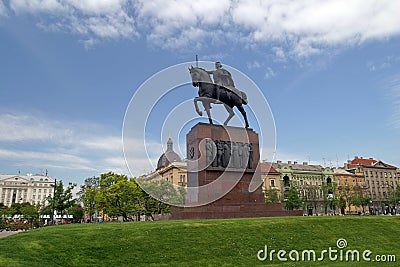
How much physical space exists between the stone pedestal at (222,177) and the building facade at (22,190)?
418ft

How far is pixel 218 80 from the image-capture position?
2347 centimetres

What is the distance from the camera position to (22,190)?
13850 centimetres

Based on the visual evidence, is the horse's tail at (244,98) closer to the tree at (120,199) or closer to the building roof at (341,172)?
the tree at (120,199)

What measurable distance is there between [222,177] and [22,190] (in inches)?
5540

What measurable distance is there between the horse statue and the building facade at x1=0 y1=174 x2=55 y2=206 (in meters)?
127

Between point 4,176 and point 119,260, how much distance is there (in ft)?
530

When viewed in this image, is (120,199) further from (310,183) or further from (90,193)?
A: (310,183)

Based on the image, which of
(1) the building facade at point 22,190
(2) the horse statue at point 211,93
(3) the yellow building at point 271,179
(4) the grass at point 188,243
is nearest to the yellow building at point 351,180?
(3) the yellow building at point 271,179

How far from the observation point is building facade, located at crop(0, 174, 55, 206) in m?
134

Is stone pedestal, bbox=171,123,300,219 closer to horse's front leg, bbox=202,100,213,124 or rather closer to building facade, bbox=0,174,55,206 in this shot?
horse's front leg, bbox=202,100,213,124

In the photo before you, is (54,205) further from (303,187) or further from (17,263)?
(303,187)

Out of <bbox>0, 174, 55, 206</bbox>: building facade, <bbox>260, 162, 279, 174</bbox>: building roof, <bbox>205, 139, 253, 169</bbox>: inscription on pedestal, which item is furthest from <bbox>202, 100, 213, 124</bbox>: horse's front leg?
<bbox>0, 174, 55, 206</bbox>: building facade

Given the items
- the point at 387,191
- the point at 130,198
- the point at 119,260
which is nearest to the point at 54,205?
the point at 130,198

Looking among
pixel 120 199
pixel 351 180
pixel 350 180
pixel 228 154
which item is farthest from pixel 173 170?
pixel 351 180
